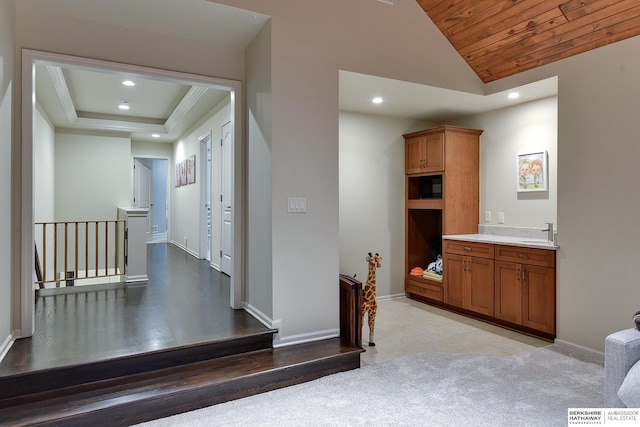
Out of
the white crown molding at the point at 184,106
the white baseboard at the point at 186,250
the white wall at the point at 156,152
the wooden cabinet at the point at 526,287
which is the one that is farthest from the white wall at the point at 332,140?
the white wall at the point at 156,152

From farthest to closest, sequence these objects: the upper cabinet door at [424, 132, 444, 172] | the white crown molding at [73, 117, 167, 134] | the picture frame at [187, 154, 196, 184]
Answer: the picture frame at [187, 154, 196, 184], the white crown molding at [73, 117, 167, 134], the upper cabinet door at [424, 132, 444, 172]

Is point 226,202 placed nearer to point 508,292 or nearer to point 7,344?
point 7,344

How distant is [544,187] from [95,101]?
6.75 metres

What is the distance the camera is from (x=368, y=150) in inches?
195

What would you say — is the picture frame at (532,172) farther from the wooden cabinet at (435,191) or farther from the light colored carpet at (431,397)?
the light colored carpet at (431,397)

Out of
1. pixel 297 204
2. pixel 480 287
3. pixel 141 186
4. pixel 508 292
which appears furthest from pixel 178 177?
pixel 508 292

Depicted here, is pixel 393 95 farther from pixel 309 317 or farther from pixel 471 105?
pixel 309 317

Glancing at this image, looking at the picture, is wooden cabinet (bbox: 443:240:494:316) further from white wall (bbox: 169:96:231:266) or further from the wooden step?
white wall (bbox: 169:96:231:266)

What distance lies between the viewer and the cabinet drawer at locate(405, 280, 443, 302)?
15.5 ft

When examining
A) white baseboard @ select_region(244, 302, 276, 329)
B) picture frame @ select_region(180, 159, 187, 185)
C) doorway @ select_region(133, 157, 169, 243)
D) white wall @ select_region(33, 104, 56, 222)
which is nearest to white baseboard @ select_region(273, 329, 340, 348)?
white baseboard @ select_region(244, 302, 276, 329)

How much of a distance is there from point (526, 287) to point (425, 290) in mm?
1405

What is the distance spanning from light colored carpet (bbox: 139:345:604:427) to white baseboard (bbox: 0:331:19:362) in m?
1.14

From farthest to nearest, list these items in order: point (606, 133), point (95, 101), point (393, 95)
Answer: point (95, 101), point (393, 95), point (606, 133)

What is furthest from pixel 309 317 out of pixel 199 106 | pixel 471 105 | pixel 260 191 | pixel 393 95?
pixel 199 106
